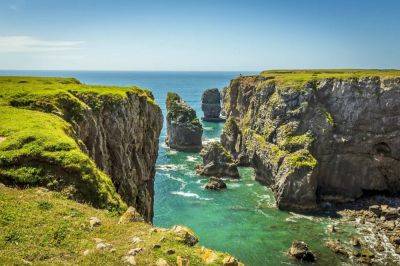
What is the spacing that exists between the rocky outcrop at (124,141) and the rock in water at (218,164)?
180ft

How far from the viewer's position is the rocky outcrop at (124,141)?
148 feet

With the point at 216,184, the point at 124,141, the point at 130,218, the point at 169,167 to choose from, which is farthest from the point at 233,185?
the point at 130,218

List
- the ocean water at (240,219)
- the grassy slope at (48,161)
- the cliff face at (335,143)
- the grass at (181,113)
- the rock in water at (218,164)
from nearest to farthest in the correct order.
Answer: the grassy slope at (48,161)
the ocean water at (240,219)
the cliff face at (335,143)
the rock in water at (218,164)
the grass at (181,113)

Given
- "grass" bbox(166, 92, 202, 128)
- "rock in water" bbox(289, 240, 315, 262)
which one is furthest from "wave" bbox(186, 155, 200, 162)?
"rock in water" bbox(289, 240, 315, 262)

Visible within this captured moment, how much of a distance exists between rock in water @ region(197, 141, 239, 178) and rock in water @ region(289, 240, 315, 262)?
49.0 metres

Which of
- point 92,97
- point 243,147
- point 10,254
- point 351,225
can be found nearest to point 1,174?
point 10,254

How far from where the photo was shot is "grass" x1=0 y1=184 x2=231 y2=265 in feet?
70.5

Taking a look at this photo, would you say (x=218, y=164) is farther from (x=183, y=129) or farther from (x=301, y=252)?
(x=301, y=252)

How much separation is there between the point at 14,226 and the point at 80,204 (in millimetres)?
5384

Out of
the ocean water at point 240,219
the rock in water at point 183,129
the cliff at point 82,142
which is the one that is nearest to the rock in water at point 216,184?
the ocean water at point 240,219

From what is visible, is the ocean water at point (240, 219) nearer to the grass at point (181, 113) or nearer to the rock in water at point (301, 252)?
the rock in water at point (301, 252)

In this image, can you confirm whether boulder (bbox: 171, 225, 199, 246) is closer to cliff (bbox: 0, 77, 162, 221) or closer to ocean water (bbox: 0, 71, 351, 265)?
cliff (bbox: 0, 77, 162, 221)

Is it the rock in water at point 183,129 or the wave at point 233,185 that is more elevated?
the rock in water at point 183,129

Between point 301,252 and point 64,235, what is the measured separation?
51760 millimetres
